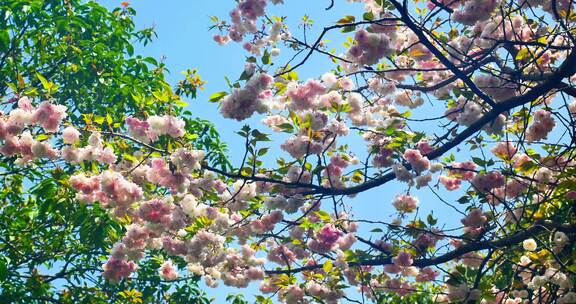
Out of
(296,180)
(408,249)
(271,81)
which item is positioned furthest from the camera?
(408,249)

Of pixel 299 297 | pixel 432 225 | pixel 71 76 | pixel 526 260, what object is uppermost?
pixel 71 76

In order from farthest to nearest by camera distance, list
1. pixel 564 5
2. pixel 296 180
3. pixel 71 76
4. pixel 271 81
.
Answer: pixel 71 76, pixel 296 180, pixel 564 5, pixel 271 81

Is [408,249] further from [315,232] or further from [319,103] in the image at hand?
[319,103]

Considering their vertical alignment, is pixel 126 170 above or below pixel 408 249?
above

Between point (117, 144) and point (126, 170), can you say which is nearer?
point (126, 170)

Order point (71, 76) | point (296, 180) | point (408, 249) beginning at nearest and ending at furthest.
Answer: point (296, 180) → point (408, 249) → point (71, 76)

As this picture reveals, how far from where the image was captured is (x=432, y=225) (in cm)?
476

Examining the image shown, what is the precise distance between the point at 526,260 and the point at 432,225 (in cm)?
A: 89

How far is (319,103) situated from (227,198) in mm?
1168

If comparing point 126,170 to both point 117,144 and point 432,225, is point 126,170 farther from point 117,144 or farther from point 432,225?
point 432,225

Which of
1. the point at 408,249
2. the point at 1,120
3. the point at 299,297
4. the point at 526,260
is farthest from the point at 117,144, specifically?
the point at 526,260

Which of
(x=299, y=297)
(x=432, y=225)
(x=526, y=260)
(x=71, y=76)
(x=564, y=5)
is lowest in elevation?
(x=526, y=260)

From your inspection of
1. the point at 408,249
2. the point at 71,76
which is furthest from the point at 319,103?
the point at 71,76

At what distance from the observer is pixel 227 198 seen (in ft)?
15.2
